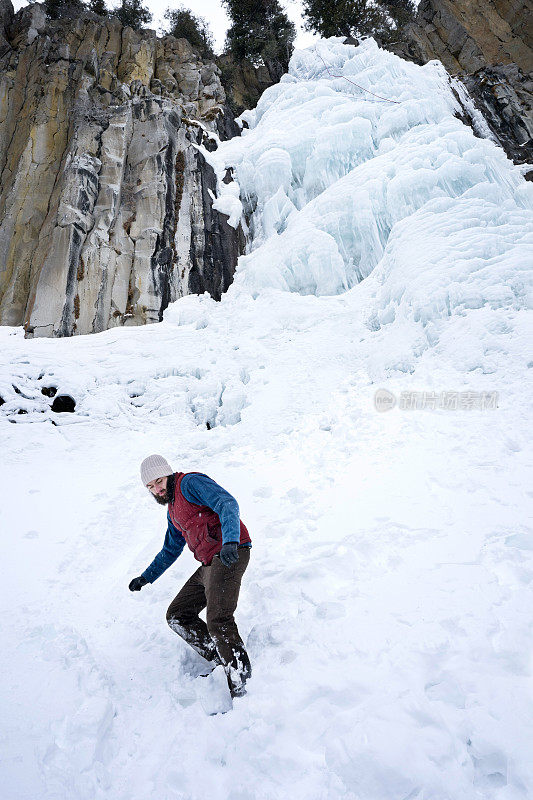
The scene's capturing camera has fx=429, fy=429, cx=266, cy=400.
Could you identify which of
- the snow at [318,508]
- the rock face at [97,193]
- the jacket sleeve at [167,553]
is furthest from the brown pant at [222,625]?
the rock face at [97,193]

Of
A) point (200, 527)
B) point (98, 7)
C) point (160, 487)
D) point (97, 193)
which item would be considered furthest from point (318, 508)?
point (98, 7)

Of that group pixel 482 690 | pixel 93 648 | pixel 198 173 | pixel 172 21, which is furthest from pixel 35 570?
pixel 172 21

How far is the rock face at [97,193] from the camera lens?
32.2 feet

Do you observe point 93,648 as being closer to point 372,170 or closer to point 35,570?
point 35,570

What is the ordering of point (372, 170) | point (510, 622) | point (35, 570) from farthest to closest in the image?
point (372, 170), point (35, 570), point (510, 622)

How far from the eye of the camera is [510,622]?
236 cm

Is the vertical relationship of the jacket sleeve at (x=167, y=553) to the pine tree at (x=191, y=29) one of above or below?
below

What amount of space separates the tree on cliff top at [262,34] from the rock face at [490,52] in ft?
17.7

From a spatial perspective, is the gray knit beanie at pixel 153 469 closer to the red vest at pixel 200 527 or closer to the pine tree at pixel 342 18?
the red vest at pixel 200 527

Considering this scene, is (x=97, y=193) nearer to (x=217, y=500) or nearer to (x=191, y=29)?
(x=217, y=500)

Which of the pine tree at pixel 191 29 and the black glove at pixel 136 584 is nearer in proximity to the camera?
the black glove at pixel 136 584

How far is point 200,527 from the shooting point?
2.63 meters

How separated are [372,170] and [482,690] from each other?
10.4 meters

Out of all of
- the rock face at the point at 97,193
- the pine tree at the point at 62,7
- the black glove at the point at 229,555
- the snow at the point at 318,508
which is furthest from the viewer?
the pine tree at the point at 62,7
